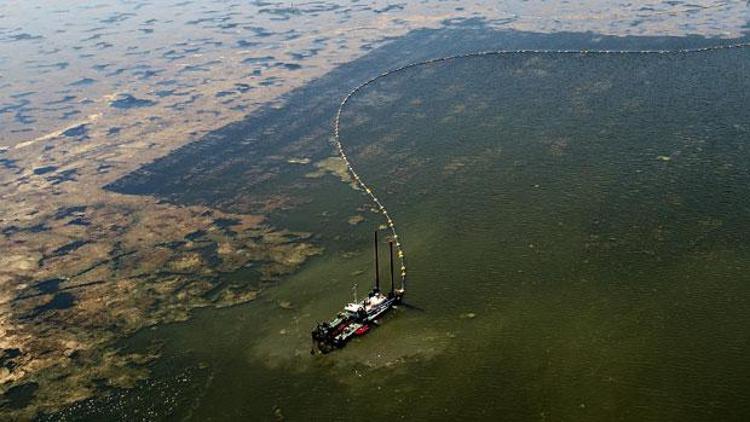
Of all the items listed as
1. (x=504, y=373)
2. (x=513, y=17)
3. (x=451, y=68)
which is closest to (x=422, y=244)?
(x=504, y=373)

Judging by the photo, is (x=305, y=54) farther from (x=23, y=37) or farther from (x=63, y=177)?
(x=23, y=37)

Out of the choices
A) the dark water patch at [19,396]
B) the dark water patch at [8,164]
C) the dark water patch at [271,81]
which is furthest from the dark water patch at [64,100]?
the dark water patch at [19,396]

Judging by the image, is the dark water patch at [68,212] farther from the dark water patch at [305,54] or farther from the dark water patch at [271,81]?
A: the dark water patch at [305,54]

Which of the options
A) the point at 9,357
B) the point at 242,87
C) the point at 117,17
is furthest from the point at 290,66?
the point at 117,17

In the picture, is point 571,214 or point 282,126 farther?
point 282,126

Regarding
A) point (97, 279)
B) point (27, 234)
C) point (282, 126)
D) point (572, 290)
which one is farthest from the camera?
point (282, 126)

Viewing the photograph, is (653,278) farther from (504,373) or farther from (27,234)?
(27,234)
